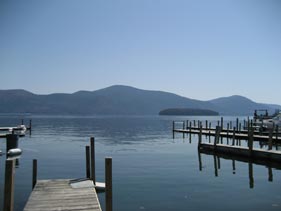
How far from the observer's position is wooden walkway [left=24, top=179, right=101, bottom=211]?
503 inches

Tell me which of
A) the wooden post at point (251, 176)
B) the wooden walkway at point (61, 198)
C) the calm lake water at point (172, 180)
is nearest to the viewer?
the wooden walkway at point (61, 198)

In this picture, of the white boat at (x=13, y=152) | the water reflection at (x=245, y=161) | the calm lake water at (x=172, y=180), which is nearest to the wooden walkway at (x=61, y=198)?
the calm lake water at (x=172, y=180)

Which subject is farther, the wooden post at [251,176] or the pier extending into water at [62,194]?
the wooden post at [251,176]

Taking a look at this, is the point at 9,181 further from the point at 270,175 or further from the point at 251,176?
the point at 270,175

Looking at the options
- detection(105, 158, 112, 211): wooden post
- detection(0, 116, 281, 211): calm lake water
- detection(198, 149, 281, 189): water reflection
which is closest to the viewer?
detection(105, 158, 112, 211): wooden post

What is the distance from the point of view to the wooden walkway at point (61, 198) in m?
12.8

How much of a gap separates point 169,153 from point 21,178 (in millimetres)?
18022

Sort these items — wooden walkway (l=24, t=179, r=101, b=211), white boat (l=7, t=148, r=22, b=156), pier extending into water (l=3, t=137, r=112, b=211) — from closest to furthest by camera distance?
pier extending into water (l=3, t=137, r=112, b=211) → wooden walkway (l=24, t=179, r=101, b=211) → white boat (l=7, t=148, r=22, b=156)

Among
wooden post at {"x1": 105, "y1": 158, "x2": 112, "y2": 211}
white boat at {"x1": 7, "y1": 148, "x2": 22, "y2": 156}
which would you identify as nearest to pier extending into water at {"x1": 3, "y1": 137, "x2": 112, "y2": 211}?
wooden post at {"x1": 105, "y1": 158, "x2": 112, "y2": 211}

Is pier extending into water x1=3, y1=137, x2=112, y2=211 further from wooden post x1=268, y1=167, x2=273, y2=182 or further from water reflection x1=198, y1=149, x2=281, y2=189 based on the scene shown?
wooden post x1=268, y1=167, x2=273, y2=182

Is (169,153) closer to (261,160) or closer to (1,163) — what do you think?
(261,160)

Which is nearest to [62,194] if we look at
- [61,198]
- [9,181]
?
[61,198]

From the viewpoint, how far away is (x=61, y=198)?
14.0 meters

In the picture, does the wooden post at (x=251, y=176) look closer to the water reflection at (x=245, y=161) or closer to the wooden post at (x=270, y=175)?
the water reflection at (x=245, y=161)
